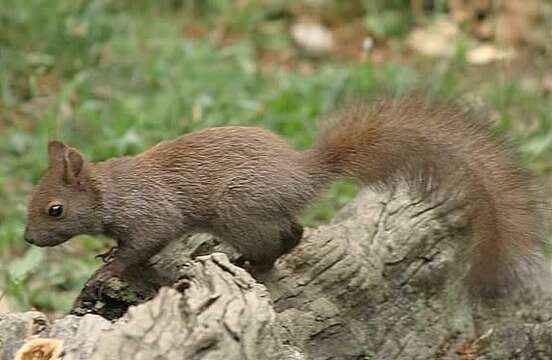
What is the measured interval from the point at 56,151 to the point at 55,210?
17 centimetres

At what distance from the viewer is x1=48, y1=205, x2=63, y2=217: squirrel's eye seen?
352cm

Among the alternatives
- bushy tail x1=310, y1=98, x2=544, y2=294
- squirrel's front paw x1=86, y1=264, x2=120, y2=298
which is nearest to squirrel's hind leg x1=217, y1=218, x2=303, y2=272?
bushy tail x1=310, y1=98, x2=544, y2=294

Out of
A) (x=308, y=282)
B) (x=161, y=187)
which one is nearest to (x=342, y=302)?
(x=308, y=282)

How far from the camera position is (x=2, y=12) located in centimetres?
646

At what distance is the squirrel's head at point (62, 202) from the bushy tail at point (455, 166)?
697mm

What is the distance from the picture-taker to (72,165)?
3.50 metres

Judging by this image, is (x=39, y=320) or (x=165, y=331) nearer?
(x=165, y=331)

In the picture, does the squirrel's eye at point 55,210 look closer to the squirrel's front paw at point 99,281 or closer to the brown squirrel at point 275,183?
the brown squirrel at point 275,183

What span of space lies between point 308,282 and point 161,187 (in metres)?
0.53

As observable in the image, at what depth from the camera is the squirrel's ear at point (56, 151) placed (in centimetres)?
348

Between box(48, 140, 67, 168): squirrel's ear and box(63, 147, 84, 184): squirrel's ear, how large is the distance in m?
0.01

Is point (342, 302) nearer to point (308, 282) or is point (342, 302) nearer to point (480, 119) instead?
point (308, 282)

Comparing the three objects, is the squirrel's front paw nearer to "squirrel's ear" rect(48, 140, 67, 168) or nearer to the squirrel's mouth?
the squirrel's mouth

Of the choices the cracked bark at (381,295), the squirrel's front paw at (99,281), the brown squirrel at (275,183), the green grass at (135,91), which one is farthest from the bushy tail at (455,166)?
the green grass at (135,91)
